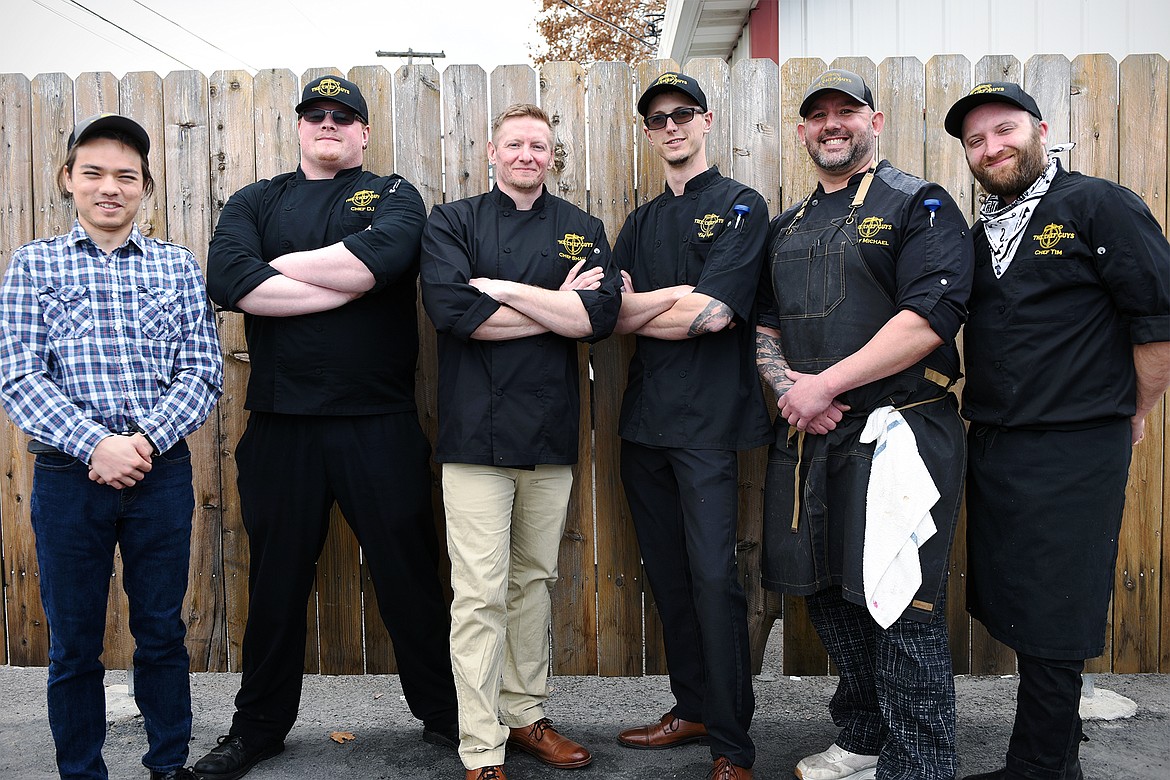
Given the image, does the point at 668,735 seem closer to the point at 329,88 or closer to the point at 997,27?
the point at 329,88

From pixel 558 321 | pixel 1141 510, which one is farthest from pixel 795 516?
pixel 1141 510

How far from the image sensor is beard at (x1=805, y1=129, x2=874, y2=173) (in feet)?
9.78

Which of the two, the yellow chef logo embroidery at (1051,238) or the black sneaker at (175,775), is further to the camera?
the black sneaker at (175,775)

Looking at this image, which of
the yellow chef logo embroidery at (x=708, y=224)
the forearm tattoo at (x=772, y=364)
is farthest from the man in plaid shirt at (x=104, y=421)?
the forearm tattoo at (x=772, y=364)

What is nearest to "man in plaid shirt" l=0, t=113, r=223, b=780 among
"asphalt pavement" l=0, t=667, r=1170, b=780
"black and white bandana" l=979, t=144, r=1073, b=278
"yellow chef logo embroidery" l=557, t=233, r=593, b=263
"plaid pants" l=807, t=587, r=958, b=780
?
"asphalt pavement" l=0, t=667, r=1170, b=780

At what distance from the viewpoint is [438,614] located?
328 cm

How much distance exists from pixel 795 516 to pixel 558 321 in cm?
109

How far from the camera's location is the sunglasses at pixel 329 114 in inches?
130

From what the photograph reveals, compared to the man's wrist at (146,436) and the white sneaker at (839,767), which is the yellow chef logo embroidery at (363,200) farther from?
the white sneaker at (839,767)

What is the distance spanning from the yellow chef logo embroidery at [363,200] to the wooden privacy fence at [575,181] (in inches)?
19.7

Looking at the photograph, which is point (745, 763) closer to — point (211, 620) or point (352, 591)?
point (352, 591)

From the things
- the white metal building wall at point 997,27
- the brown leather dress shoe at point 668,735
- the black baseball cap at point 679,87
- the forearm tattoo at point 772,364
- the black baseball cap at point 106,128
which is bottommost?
the brown leather dress shoe at point 668,735

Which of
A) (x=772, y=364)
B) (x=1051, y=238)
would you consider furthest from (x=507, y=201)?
(x=1051, y=238)

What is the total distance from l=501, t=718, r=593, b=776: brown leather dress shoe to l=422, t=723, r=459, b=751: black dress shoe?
0.22 m
